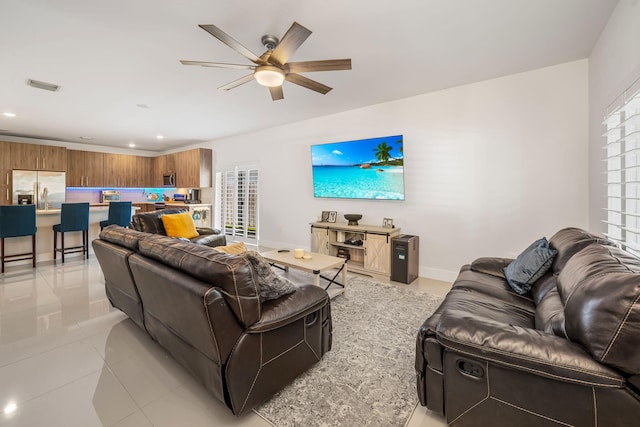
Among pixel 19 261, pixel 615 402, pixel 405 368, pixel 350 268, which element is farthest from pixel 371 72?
pixel 19 261

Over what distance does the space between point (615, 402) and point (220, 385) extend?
170 cm

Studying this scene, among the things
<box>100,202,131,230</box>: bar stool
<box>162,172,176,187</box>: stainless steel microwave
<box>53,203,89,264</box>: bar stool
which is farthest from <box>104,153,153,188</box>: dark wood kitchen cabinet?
<box>53,203,89,264</box>: bar stool

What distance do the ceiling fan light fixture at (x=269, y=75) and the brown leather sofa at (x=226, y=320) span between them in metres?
1.57

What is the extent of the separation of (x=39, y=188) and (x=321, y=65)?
26.3ft

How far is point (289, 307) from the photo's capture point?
5.47 feet

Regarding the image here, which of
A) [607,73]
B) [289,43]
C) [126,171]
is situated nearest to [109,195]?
[126,171]

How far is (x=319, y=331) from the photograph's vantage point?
195cm

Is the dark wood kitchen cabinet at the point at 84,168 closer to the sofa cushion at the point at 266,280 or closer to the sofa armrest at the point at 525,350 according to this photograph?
the sofa cushion at the point at 266,280

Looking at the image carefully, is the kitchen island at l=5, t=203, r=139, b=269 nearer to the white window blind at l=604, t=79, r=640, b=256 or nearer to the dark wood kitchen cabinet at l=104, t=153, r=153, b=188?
the dark wood kitchen cabinet at l=104, t=153, r=153, b=188

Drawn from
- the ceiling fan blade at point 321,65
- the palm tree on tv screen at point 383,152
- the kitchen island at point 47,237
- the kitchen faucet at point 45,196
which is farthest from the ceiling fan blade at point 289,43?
the kitchen faucet at point 45,196

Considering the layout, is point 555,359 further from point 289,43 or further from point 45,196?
point 45,196

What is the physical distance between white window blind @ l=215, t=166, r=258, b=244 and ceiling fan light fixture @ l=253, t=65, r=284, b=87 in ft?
13.3

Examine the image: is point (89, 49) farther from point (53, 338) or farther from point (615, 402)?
point (615, 402)

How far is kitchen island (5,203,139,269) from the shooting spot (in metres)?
4.43
